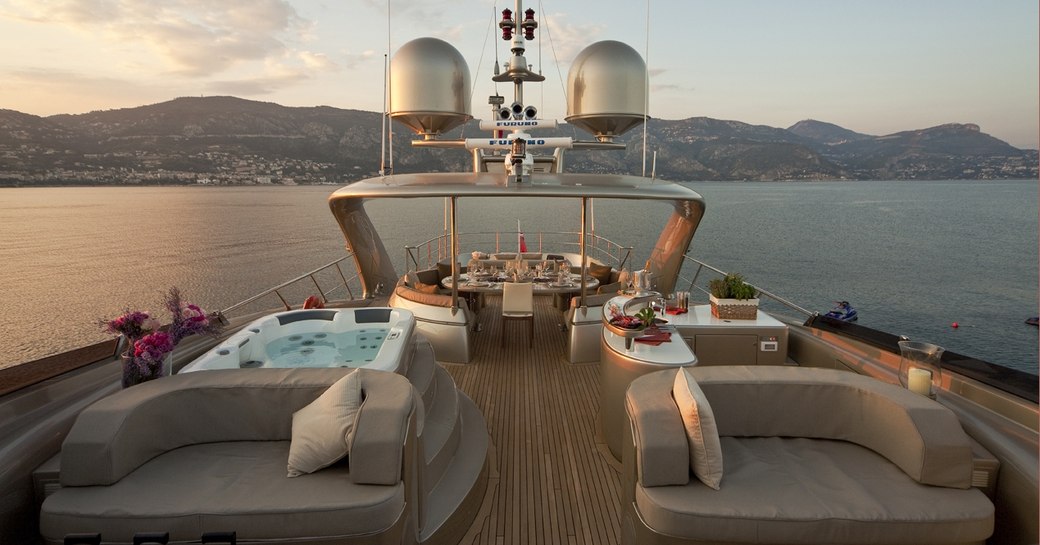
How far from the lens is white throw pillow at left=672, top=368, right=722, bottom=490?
218 centimetres

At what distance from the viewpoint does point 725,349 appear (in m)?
3.99

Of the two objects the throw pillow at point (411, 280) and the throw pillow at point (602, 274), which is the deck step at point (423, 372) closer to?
the throw pillow at point (411, 280)

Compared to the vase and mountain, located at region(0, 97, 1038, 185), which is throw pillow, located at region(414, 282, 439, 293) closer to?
the vase

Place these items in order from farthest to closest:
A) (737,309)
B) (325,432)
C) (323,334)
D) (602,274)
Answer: (602,274)
(323,334)
(737,309)
(325,432)

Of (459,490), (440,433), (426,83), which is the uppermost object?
(426,83)

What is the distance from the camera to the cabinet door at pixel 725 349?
13.0 feet

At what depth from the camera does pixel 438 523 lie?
256 centimetres

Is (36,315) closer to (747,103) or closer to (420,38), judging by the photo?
(420,38)

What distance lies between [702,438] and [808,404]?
82cm

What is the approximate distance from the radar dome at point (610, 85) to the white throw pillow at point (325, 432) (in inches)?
193

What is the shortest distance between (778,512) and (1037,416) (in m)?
1.45

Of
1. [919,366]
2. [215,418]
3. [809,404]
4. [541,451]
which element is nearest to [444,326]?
[541,451]

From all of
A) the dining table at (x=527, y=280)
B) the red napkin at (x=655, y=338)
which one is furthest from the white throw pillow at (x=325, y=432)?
the dining table at (x=527, y=280)

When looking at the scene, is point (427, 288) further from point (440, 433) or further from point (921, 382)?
point (921, 382)
